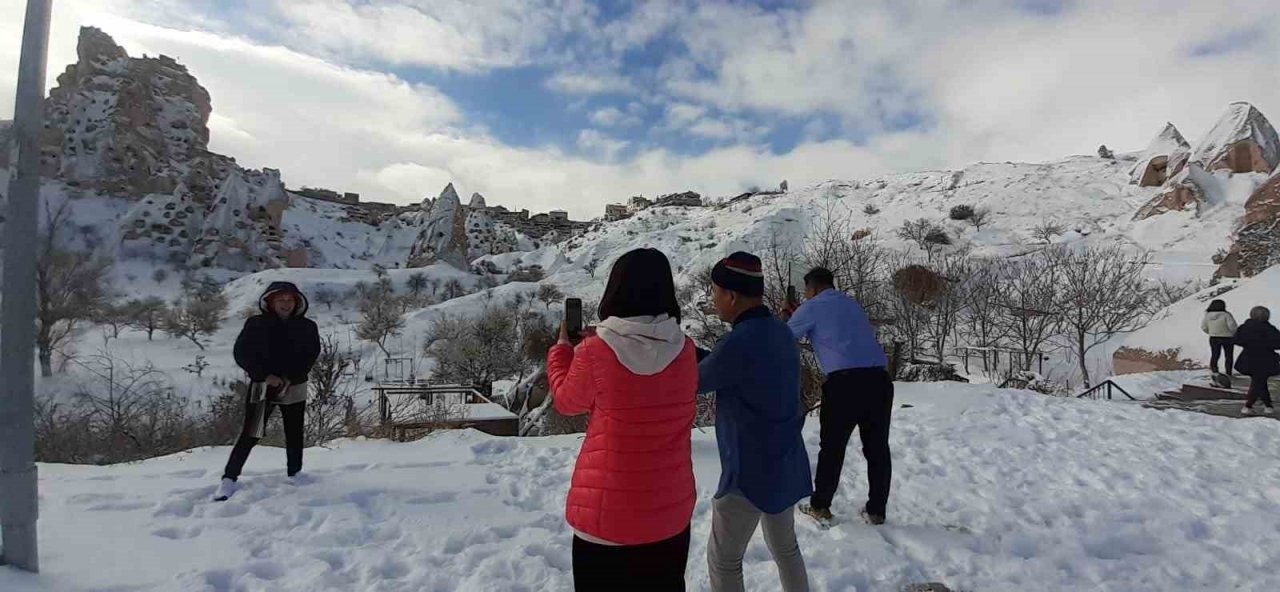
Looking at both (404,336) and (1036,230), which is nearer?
(404,336)

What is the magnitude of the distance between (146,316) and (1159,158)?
63.4 meters

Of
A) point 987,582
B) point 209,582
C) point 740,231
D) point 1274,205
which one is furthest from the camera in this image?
point 740,231

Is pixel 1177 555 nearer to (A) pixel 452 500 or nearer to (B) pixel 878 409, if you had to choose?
(B) pixel 878 409

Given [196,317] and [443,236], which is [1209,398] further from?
[443,236]

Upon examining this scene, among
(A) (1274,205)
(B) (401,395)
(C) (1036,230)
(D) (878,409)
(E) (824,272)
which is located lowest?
(B) (401,395)

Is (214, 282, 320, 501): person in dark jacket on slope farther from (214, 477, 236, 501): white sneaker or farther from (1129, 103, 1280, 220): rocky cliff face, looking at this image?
(1129, 103, 1280, 220): rocky cliff face

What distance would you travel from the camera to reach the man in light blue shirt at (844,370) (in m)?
3.49

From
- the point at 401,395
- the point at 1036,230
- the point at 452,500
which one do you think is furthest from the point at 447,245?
the point at 452,500

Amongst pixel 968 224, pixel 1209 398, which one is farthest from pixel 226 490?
pixel 968 224

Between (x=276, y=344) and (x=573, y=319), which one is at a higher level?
(x=573, y=319)

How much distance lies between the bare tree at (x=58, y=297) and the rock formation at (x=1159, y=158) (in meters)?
59.3

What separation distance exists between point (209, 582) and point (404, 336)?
25.1 metres

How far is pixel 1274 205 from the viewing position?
57.3 ft

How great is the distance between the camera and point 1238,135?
3162cm
